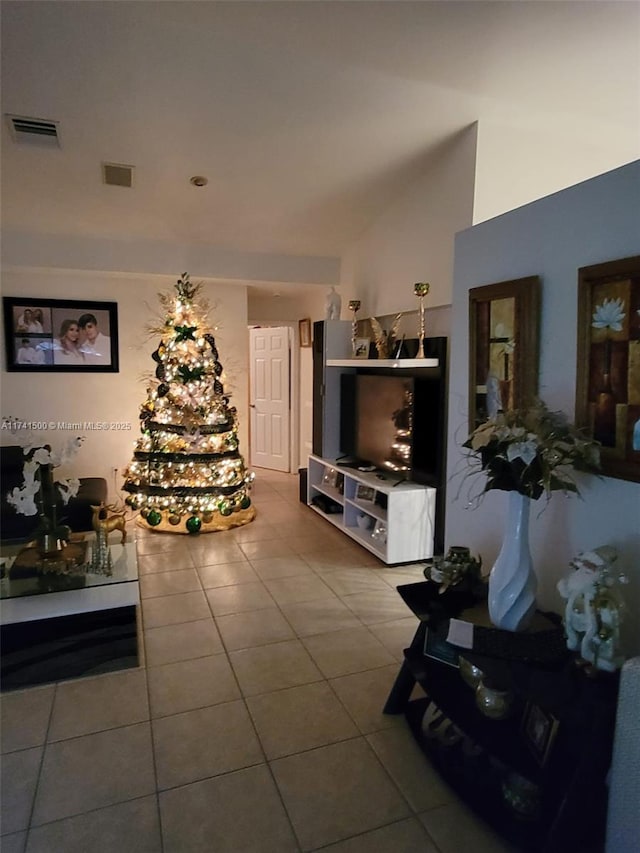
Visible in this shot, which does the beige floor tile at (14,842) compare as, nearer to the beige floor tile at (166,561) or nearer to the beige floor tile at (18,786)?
the beige floor tile at (18,786)

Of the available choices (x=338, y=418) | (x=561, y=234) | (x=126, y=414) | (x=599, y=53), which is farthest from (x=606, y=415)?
(x=126, y=414)

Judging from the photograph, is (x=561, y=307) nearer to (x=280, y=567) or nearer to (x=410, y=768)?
(x=410, y=768)

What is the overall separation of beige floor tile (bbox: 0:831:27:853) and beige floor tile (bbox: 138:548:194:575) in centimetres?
205

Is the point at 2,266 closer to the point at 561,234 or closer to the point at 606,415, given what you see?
the point at 561,234

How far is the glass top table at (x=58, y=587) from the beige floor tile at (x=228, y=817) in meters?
1.06

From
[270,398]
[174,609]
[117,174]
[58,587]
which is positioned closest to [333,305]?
[117,174]

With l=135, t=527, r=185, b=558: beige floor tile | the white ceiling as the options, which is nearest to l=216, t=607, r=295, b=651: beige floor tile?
l=135, t=527, r=185, b=558: beige floor tile

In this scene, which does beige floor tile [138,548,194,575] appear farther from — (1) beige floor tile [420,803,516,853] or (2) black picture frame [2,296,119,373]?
(1) beige floor tile [420,803,516,853]

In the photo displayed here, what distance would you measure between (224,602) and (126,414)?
2.95m

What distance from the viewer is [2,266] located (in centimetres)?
467

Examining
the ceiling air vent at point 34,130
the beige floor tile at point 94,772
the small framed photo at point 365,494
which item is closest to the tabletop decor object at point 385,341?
the small framed photo at point 365,494

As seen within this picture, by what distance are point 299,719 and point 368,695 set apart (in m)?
0.34

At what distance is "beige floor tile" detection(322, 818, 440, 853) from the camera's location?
5.24 feet

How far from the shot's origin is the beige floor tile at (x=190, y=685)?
7.42ft
